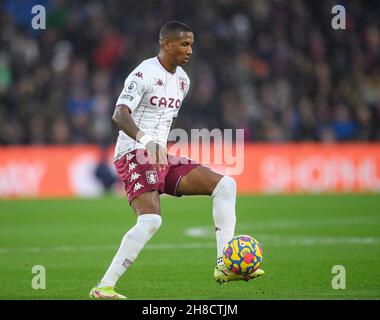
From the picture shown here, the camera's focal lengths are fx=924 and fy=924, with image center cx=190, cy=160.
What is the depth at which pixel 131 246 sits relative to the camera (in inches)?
322

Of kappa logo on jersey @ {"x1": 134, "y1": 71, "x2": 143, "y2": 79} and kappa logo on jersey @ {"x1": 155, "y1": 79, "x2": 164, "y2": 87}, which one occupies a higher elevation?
kappa logo on jersey @ {"x1": 134, "y1": 71, "x2": 143, "y2": 79}

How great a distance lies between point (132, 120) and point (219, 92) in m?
15.7

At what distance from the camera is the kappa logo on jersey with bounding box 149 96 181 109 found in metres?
8.70

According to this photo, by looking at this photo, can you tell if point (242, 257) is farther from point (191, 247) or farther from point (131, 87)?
point (191, 247)

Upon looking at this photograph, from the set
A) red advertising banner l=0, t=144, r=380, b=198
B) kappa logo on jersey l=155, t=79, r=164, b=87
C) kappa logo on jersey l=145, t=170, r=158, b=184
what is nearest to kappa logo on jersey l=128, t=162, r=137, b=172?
kappa logo on jersey l=145, t=170, r=158, b=184

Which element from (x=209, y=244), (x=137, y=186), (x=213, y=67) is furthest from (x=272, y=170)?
(x=137, y=186)

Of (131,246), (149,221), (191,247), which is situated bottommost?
(191,247)

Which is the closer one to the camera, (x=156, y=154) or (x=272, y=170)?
(x=156, y=154)

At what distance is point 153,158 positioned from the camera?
8297 mm

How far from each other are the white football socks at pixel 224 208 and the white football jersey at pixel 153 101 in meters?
0.70

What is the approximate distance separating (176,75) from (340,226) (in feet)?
22.1

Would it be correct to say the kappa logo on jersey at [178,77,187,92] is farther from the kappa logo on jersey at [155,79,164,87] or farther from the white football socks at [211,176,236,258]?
the white football socks at [211,176,236,258]

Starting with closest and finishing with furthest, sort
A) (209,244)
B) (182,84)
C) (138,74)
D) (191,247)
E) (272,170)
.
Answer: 1. (138,74)
2. (182,84)
3. (191,247)
4. (209,244)
5. (272,170)

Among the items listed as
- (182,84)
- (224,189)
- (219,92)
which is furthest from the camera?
(219,92)
